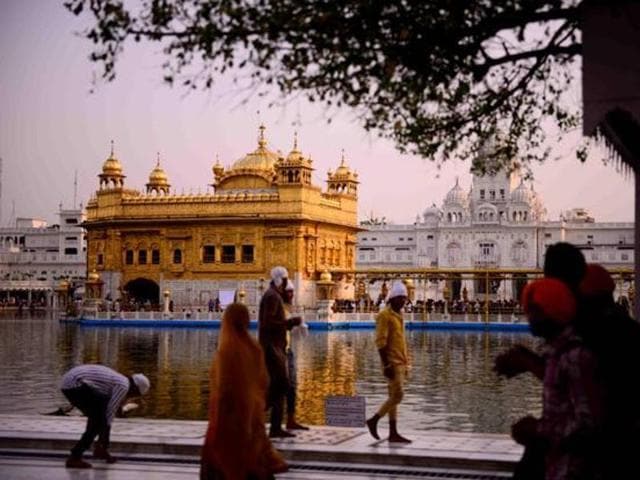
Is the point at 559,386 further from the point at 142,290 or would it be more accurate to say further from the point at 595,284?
the point at 142,290

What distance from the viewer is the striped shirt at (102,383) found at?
7855mm

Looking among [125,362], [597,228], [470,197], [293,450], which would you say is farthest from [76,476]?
[470,197]

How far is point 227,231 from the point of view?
52562 millimetres

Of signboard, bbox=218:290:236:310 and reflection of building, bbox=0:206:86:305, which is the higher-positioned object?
reflection of building, bbox=0:206:86:305

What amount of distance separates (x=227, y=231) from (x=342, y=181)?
7917 millimetres

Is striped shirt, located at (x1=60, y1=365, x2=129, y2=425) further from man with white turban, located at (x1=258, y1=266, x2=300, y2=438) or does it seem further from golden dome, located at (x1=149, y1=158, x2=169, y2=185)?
golden dome, located at (x1=149, y1=158, x2=169, y2=185)

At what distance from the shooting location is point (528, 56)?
723 cm

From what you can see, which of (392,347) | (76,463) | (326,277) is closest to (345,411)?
(392,347)

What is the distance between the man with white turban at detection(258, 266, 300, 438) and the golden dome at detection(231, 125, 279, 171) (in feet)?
155

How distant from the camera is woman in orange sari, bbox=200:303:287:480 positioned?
603 centimetres

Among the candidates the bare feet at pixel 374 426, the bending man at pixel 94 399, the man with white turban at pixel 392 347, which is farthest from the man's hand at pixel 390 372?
the bending man at pixel 94 399

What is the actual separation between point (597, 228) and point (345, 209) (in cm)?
3187

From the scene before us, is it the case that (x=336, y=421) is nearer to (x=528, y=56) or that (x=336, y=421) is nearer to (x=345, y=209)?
(x=528, y=56)

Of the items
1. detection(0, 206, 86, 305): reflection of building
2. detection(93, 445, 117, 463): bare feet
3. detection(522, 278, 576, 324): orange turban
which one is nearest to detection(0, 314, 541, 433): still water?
detection(93, 445, 117, 463): bare feet
